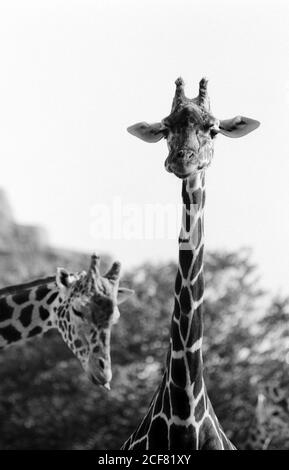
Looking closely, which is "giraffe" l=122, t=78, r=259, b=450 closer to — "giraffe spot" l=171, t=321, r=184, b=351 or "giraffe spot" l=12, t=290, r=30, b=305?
"giraffe spot" l=171, t=321, r=184, b=351

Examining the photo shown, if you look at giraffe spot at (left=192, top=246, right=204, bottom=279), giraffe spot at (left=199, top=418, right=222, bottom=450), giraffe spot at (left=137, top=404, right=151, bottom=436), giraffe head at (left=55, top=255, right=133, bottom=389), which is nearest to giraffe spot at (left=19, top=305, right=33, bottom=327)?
giraffe head at (left=55, top=255, right=133, bottom=389)

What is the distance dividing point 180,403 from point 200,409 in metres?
0.20

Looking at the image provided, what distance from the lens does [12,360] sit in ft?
81.7

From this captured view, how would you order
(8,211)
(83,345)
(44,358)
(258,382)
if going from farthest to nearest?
(8,211) < (44,358) < (258,382) < (83,345)

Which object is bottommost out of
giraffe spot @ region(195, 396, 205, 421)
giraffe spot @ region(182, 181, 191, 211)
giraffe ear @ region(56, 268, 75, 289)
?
giraffe spot @ region(195, 396, 205, 421)

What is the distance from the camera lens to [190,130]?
8.67 m

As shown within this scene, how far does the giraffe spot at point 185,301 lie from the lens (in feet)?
29.5

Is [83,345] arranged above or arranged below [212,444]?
above

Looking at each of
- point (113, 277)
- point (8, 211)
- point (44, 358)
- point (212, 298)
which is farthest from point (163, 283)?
point (8, 211)

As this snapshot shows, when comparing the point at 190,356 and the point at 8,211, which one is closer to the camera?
the point at 190,356

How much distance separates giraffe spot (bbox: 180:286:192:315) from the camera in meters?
8.98
